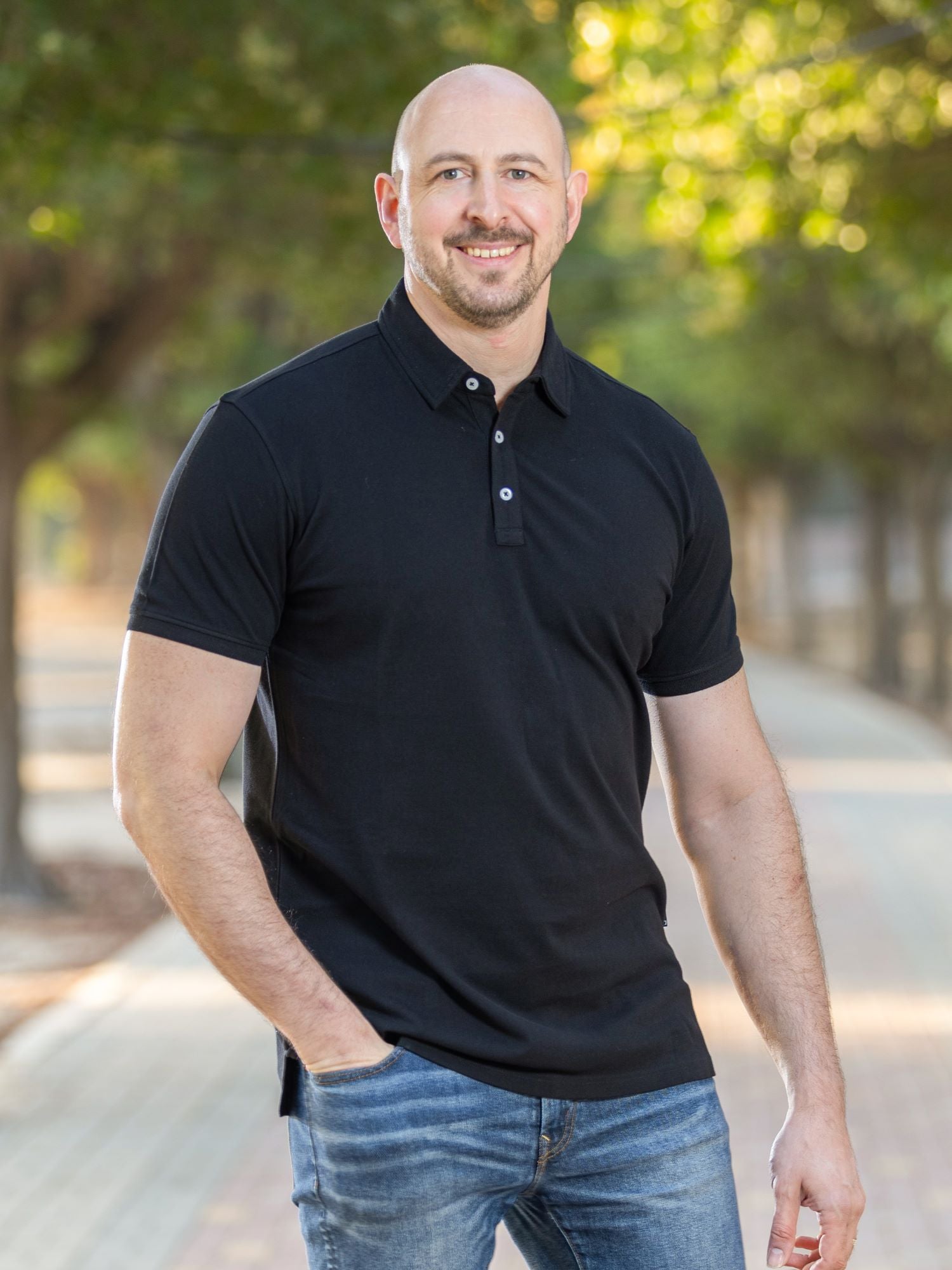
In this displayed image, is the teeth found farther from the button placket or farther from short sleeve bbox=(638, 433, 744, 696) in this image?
short sleeve bbox=(638, 433, 744, 696)

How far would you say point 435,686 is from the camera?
210 centimetres

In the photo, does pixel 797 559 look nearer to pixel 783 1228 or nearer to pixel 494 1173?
pixel 783 1228

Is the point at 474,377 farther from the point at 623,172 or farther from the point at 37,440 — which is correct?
the point at 37,440

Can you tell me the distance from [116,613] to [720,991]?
1744 inches

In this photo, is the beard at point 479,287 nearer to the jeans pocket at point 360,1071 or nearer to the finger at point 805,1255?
the jeans pocket at point 360,1071

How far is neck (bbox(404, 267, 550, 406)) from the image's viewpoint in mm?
2275

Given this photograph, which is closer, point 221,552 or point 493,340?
point 221,552

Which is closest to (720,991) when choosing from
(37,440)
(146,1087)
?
(146,1087)

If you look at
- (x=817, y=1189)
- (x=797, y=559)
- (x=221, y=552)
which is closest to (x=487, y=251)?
(x=221, y=552)

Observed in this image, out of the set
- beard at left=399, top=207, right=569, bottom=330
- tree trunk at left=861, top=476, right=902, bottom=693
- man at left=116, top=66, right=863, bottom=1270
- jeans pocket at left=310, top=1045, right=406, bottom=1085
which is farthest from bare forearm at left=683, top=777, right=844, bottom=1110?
tree trunk at left=861, top=476, right=902, bottom=693

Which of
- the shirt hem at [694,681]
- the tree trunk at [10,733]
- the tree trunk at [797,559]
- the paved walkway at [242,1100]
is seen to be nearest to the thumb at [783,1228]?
the shirt hem at [694,681]

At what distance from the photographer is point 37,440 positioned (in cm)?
1041

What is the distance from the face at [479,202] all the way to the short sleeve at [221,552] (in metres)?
0.37

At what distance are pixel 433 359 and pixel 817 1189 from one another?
1.14 meters
